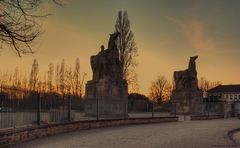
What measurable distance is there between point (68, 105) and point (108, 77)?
484 inches

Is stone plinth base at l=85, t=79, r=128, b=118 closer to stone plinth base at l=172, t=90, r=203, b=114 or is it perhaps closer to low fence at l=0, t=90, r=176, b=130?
low fence at l=0, t=90, r=176, b=130

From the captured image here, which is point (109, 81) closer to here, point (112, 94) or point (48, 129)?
point (112, 94)

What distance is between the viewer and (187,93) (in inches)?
1877

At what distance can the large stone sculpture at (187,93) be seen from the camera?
47.4 meters

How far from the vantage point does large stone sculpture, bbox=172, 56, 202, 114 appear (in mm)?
47375

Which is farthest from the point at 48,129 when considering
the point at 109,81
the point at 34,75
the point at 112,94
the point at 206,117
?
the point at 34,75

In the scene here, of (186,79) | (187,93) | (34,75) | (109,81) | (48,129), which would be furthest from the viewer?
(34,75)

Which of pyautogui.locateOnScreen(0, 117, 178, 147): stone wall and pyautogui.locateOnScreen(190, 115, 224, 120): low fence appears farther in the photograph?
pyautogui.locateOnScreen(190, 115, 224, 120): low fence

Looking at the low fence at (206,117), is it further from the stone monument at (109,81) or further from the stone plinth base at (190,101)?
the stone monument at (109,81)

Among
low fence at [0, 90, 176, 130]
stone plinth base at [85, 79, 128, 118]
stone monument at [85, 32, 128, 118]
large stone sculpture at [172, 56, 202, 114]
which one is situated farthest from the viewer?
large stone sculpture at [172, 56, 202, 114]

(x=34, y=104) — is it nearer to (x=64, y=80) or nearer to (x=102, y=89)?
(x=102, y=89)

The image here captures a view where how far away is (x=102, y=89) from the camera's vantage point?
110ft

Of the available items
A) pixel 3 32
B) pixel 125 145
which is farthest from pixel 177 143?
pixel 3 32

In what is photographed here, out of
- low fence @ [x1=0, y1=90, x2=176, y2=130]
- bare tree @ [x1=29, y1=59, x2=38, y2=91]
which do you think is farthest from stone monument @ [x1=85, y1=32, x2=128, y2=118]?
bare tree @ [x1=29, y1=59, x2=38, y2=91]
